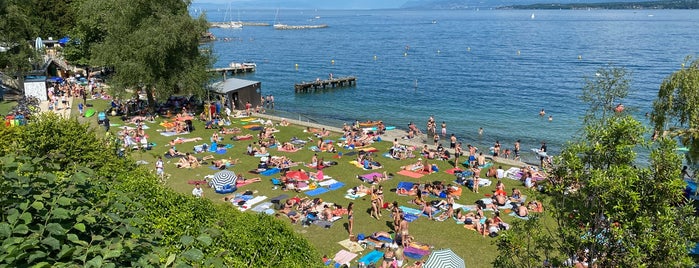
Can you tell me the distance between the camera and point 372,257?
1595cm

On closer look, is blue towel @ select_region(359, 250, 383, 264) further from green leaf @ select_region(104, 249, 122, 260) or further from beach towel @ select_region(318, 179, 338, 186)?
green leaf @ select_region(104, 249, 122, 260)

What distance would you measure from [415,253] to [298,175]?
856 cm

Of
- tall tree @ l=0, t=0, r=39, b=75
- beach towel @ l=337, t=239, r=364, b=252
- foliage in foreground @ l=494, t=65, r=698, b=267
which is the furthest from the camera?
tall tree @ l=0, t=0, r=39, b=75

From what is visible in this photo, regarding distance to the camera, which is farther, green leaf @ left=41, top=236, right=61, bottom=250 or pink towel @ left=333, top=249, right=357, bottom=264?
pink towel @ left=333, top=249, right=357, bottom=264

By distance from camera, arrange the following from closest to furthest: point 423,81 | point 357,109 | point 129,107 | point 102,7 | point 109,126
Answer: point 109,126, point 129,107, point 102,7, point 357,109, point 423,81

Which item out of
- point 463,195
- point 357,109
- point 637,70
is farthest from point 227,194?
point 637,70

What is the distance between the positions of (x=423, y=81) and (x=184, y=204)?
5698cm

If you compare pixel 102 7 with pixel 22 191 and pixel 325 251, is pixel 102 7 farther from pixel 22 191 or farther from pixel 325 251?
pixel 22 191

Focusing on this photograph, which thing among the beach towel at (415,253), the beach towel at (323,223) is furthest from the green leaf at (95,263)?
the beach towel at (323,223)

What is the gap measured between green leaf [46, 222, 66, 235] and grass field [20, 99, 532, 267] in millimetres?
11278

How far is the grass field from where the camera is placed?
16906 mm

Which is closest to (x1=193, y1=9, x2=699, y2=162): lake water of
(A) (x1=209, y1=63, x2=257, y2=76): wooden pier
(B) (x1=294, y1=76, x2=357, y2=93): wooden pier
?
(B) (x1=294, y1=76, x2=357, y2=93): wooden pier

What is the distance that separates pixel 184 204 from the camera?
43.9 feet

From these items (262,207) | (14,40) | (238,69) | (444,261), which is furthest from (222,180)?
(238,69)
